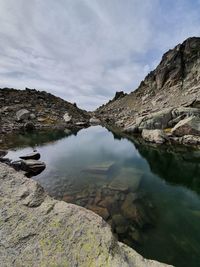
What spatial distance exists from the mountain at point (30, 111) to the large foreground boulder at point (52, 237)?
24.9 metres

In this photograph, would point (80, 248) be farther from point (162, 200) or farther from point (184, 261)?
point (162, 200)

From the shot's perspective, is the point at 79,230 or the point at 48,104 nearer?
the point at 79,230

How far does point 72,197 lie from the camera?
9.30m

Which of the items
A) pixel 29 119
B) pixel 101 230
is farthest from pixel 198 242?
pixel 29 119

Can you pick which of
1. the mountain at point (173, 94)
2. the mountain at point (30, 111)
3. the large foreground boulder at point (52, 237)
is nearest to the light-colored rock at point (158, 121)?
the mountain at point (173, 94)

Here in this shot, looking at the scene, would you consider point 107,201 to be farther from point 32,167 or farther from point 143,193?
point 32,167

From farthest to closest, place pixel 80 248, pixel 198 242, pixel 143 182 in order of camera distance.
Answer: pixel 143 182 → pixel 198 242 → pixel 80 248

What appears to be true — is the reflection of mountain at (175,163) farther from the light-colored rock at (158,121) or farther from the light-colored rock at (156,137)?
the light-colored rock at (158,121)

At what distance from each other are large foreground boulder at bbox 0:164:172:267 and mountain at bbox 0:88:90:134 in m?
24.9

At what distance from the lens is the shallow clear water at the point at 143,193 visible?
20.6 feet

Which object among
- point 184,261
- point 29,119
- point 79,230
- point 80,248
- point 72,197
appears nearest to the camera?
point 80,248

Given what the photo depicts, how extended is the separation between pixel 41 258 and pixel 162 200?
26.3ft

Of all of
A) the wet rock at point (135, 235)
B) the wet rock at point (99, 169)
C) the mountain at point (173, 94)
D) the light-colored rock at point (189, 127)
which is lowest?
the wet rock at point (135, 235)

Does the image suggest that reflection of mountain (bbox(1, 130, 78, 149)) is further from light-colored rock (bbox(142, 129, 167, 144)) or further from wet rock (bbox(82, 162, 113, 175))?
light-colored rock (bbox(142, 129, 167, 144))
